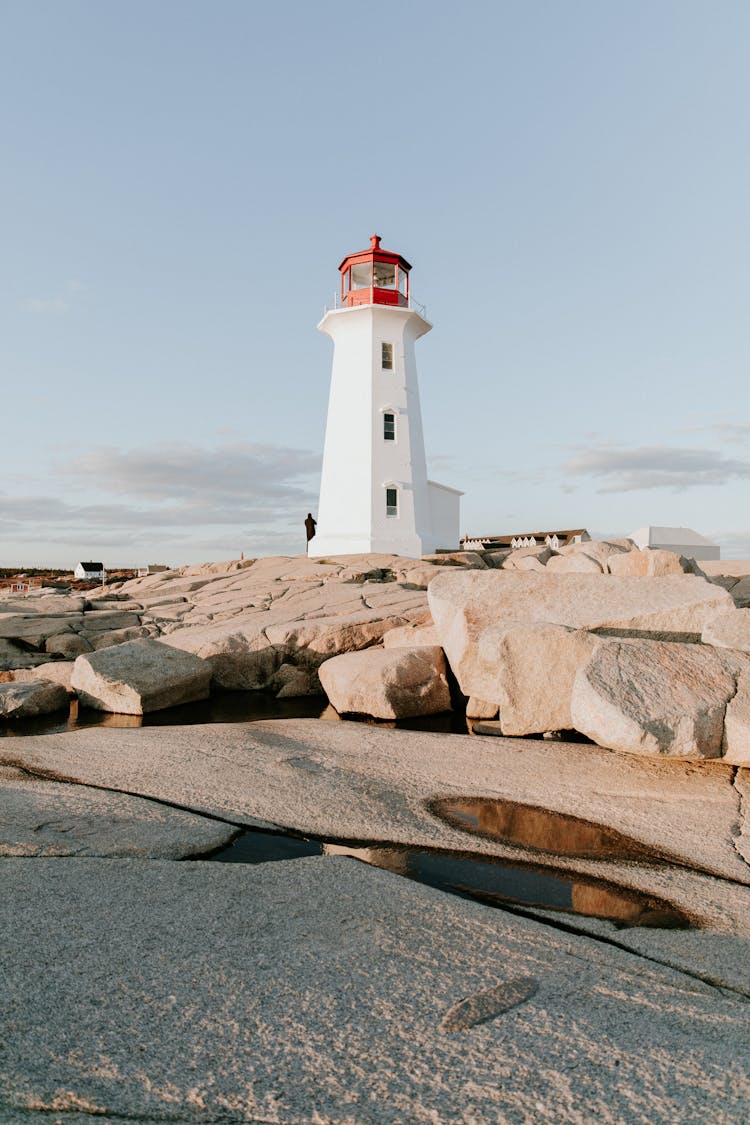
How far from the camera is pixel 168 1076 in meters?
2.34

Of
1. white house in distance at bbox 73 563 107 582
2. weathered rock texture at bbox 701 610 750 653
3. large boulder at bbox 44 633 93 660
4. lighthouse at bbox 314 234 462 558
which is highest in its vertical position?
lighthouse at bbox 314 234 462 558

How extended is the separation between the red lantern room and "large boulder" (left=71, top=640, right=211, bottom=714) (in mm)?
20313

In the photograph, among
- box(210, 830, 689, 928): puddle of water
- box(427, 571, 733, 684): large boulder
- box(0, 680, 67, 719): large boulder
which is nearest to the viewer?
box(210, 830, 689, 928): puddle of water

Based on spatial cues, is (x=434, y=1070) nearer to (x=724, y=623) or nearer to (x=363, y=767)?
(x=363, y=767)

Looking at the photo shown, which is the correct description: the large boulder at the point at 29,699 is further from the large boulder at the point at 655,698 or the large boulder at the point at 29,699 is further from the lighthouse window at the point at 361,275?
the lighthouse window at the point at 361,275

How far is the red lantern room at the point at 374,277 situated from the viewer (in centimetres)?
2889

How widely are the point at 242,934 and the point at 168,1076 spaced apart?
3.50 feet

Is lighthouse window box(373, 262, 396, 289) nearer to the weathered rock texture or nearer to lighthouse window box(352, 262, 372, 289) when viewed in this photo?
lighthouse window box(352, 262, 372, 289)

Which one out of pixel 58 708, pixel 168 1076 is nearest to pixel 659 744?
pixel 168 1076

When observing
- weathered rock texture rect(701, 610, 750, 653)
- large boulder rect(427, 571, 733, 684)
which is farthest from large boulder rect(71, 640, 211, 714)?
weathered rock texture rect(701, 610, 750, 653)

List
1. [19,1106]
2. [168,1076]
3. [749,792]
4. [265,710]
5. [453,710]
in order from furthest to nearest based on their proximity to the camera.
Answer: [265,710] < [453,710] < [749,792] < [168,1076] < [19,1106]

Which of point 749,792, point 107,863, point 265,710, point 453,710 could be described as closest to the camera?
point 107,863

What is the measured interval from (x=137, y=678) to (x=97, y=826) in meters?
6.26

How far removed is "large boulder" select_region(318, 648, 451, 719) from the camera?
9.81m
